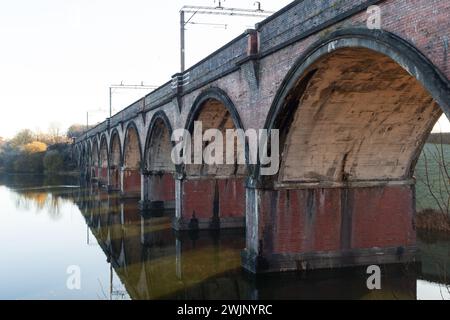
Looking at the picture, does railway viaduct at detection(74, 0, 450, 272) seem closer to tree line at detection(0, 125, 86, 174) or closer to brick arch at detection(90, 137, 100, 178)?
brick arch at detection(90, 137, 100, 178)

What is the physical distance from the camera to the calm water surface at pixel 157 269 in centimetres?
988

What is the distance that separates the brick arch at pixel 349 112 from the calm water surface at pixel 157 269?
2.47m

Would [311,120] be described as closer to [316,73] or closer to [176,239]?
[316,73]

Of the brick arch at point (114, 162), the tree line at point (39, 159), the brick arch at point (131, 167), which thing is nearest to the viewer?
the brick arch at point (131, 167)

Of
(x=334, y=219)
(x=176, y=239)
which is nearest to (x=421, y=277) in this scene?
(x=334, y=219)

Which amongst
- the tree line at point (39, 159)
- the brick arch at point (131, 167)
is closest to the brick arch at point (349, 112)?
the brick arch at point (131, 167)

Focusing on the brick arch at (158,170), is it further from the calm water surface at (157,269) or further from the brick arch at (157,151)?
the calm water surface at (157,269)

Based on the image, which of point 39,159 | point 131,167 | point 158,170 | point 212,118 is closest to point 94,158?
point 131,167

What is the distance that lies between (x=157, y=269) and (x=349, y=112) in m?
6.37

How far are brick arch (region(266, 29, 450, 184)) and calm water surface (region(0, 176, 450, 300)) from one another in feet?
8.09

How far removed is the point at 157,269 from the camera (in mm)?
12297

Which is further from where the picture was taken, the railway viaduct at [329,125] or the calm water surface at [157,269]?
the calm water surface at [157,269]

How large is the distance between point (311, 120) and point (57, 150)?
231 feet
